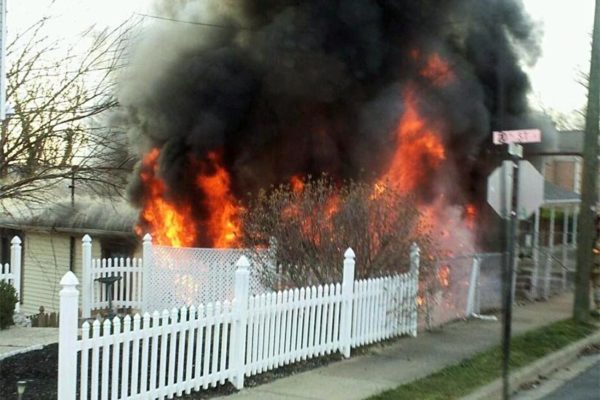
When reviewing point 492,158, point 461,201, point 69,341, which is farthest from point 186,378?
point 492,158

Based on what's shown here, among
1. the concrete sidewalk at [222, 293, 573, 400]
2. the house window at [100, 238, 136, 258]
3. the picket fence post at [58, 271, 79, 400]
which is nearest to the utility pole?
the concrete sidewalk at [222, 293, 573, 400]

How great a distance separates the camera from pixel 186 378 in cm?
671

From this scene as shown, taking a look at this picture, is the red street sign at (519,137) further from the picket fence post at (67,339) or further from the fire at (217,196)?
the fire at (217,196)

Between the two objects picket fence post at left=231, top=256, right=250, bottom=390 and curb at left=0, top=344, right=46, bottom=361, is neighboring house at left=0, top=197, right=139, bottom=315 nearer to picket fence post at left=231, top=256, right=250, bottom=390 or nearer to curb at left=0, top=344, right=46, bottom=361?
curb at left=0, top=344, right=46, bottom=361

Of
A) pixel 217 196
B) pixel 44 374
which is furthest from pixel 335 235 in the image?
pixel 217 196

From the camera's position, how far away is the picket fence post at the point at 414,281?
9953 mm

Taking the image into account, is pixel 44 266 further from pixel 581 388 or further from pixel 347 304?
pixel 581 388

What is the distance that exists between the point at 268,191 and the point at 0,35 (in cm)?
744

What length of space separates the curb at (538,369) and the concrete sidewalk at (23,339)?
4.77 meters

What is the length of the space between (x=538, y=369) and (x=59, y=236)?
14.1 metres

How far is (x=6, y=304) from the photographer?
981 cm

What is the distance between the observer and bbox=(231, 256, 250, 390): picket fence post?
7211 mm

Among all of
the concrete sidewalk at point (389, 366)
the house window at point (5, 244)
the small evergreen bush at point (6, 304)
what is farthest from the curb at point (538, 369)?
the house window at point (5, 244)

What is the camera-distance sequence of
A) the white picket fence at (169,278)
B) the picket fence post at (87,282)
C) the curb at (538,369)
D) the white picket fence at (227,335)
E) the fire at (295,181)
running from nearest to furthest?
the white picket fence at (227,335)
the curb at (538,369)
the picket fence post at (87,282)
the white picket fence at (169,278)
the fire at (295,181)
